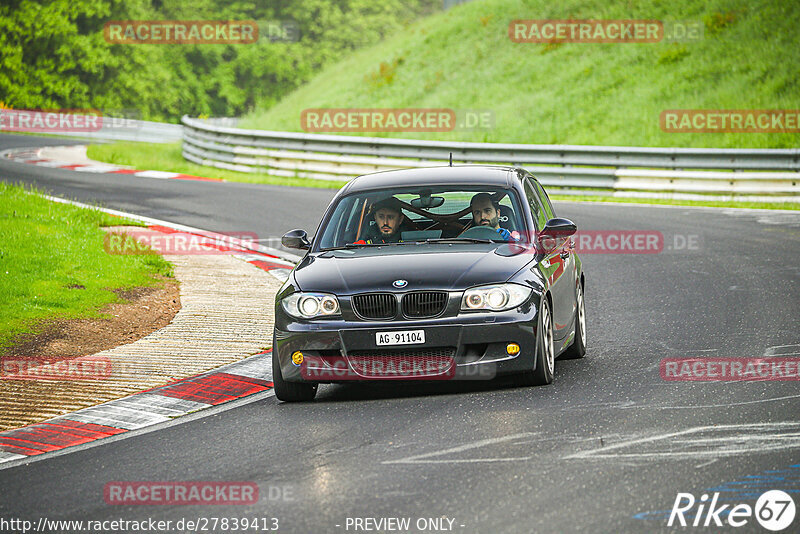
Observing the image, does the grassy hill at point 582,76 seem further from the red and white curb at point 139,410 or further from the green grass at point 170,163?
the red and white curb at point 139,410

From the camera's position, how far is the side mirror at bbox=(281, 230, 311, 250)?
30.5 ft

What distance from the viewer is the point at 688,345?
10039 millimetres

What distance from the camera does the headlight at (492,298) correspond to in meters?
8.07

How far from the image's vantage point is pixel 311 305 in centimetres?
824

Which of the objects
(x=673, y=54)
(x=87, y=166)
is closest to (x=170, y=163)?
(x=87, y=166)

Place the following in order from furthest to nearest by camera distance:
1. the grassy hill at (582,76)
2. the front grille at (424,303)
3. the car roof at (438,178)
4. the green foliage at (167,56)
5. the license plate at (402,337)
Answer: the green foliage at (167,56) → the grassy hill at (582,76) → the car roof at (438,178) → the front grille at (424,303) → the license plate at (402,337)

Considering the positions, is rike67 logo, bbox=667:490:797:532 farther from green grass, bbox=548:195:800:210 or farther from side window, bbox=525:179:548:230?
green grass, bbox=548:195:800:210

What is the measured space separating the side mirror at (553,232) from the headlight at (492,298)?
1.06 meters

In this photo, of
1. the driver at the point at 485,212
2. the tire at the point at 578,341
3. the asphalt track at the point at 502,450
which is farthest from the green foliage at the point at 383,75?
the driver at the point at 485,212

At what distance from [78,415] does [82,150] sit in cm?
3142

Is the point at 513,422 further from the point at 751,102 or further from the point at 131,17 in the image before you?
the point at 131,17

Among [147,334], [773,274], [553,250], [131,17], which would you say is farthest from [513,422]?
[131,17]

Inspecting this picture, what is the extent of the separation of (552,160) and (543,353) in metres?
18.0

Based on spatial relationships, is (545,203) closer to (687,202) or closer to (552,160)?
(687,202)
